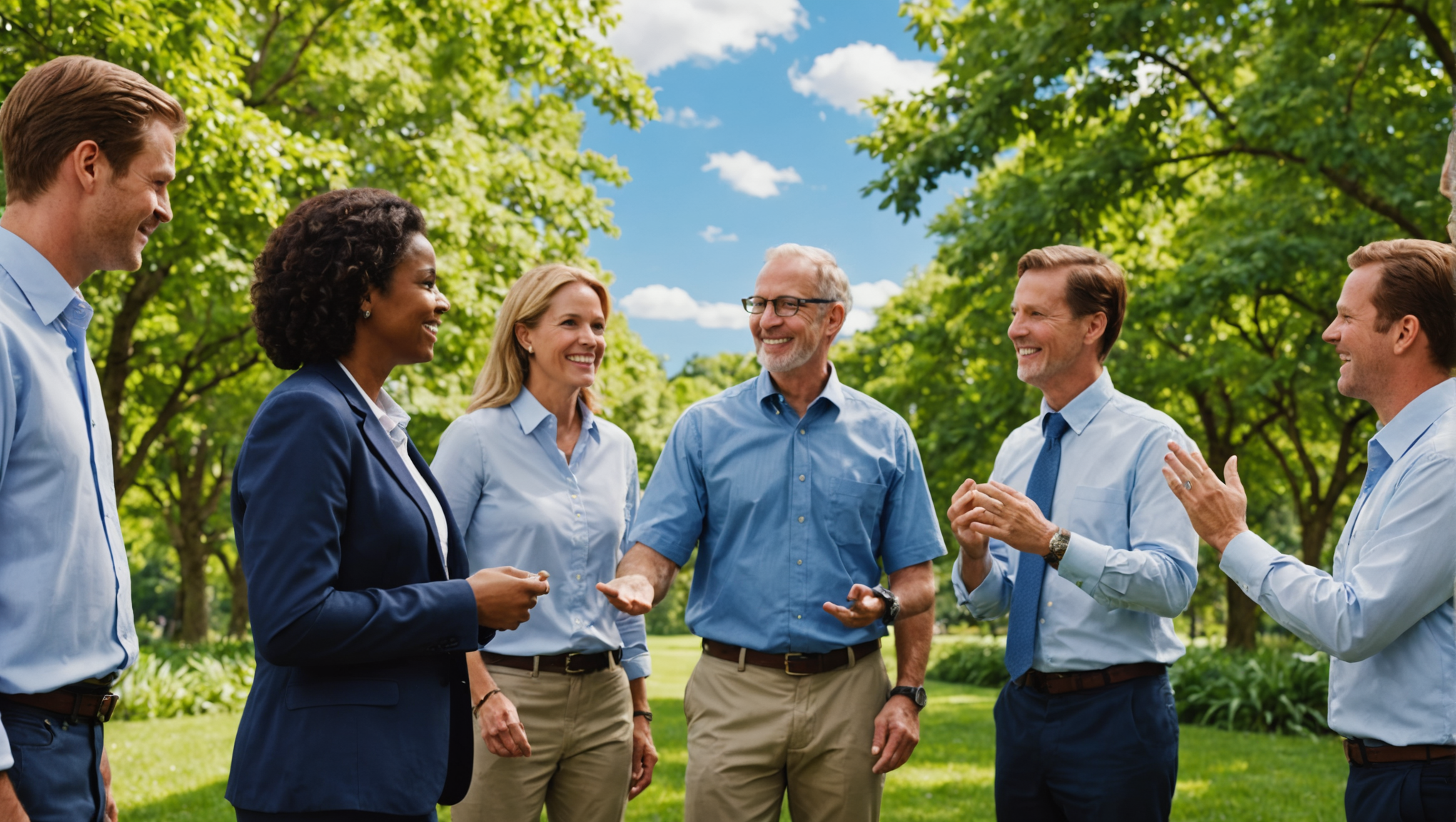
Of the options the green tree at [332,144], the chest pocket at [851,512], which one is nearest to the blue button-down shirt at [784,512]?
the chest pocket at [851,512]

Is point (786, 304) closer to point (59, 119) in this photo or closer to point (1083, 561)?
point (1083, 561)

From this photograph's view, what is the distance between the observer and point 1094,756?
351 centimetres

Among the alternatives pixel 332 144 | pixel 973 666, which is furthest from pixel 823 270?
pixel 973 666

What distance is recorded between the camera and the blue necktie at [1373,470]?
295 centimetres

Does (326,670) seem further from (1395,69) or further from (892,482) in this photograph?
(1395,69)

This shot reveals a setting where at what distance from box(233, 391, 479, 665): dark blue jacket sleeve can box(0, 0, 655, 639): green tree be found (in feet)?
25.4

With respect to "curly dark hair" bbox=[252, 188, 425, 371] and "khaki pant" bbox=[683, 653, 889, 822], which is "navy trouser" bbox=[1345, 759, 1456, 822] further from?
"curly dark hair" bbox=[252, 188, 425, 371]

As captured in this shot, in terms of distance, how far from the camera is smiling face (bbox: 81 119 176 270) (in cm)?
234

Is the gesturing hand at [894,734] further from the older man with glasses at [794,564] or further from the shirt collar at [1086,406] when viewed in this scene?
the shirt collar at [1086,406]

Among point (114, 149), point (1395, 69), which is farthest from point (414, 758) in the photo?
point (1395, 69)

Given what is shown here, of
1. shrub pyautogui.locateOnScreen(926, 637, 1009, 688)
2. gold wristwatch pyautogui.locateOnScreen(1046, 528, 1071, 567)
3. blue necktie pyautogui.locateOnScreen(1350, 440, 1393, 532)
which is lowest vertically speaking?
shrub pyautogui.locateOnScreen(926, 637, 1009, 688)

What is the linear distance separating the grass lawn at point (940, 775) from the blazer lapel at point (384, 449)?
6.02 metres

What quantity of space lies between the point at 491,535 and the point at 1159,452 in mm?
2457

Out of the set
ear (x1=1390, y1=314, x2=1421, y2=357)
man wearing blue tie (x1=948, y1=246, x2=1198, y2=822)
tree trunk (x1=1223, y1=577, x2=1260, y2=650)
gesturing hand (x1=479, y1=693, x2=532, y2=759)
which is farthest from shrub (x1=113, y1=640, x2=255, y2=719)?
tree trunk (x1=1223, y1=577, x2=1260, y2=650)
